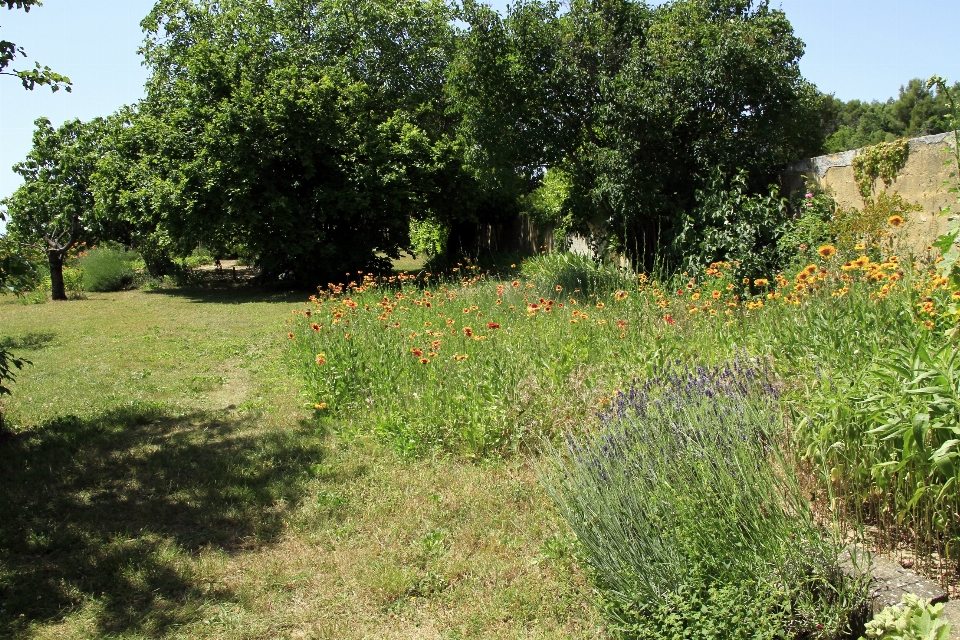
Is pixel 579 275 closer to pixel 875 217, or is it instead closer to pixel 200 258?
pixel 875 217

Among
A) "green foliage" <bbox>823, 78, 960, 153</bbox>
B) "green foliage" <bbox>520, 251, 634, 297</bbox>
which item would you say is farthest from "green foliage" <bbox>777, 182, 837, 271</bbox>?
"green foliage" <bbox>823, 78, 960, 153</bbox>

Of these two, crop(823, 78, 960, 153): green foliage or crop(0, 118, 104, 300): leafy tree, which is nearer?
crop(0, 118, 104, 300): leafy tree

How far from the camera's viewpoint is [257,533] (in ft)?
12.2

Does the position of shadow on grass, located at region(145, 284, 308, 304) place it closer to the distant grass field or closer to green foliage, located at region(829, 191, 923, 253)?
the distant grass field

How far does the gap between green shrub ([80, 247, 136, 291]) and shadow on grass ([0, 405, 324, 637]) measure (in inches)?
588

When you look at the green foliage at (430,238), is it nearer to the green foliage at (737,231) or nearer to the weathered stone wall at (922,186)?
the green foliage at (737,231)

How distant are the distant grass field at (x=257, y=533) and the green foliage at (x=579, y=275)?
3851mm

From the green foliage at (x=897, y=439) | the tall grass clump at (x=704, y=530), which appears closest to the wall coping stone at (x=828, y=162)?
the green foliage at (x=897, y=439)

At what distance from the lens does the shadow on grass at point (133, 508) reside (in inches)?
124

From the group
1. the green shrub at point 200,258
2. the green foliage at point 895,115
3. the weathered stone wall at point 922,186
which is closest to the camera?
the weathered stone wall at point 922,186

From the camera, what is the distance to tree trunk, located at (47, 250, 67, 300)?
16625 mm

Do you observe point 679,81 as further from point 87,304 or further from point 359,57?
point 87,304

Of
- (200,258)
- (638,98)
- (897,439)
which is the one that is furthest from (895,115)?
(897,439)

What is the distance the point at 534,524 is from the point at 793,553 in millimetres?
1411
